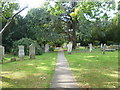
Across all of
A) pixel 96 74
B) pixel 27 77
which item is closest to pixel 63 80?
pixel 27 77

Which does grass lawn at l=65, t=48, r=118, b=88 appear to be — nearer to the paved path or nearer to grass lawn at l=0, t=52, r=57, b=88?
the paved path

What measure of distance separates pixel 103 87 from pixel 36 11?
26.3 m

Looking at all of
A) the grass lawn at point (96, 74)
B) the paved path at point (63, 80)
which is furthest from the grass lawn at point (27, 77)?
the grass lawn at point (96, 74)

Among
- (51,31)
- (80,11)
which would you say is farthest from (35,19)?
(80,11)

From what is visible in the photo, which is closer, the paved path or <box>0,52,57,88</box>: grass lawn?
the paved path

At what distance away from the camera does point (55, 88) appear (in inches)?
197

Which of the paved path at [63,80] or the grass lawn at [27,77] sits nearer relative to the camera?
the paved path at [63,80]

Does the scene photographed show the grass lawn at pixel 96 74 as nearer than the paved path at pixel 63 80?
No

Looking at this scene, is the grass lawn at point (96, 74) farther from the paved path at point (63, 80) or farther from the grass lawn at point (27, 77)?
→ the grass lawn at point (27, 77)

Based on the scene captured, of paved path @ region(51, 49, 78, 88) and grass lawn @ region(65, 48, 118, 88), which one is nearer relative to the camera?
paved path @ region(51, 49, 78, 88)

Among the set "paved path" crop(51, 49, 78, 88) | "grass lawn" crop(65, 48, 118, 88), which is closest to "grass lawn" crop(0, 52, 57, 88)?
"paved path" crop(51, 49, 78, 88)

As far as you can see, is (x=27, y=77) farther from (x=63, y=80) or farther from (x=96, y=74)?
(x=96, y=74)

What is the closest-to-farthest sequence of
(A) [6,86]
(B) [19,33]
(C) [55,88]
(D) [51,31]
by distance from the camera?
(C) [55,88] → (A) [6,86] → (B) [19,33] → (D) [51,31]

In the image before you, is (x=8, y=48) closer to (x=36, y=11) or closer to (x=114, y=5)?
(x=36, y=11)
